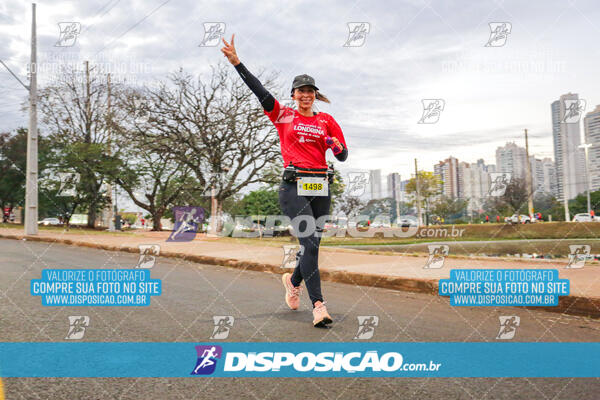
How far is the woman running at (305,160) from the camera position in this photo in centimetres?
365

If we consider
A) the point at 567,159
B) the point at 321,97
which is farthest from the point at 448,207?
the point at 321,97

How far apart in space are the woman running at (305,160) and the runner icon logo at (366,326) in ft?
1.15

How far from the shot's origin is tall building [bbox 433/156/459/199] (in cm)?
4384

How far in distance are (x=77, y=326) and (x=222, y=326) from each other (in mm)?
1052

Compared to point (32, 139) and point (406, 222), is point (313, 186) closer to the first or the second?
point (32, 139)

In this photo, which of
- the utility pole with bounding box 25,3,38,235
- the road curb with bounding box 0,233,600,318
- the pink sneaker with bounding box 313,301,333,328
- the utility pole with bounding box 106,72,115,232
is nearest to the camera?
the pink sneaker with bounding box 313,301,333,328

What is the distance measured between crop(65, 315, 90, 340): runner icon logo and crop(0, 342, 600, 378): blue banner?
0.19 m

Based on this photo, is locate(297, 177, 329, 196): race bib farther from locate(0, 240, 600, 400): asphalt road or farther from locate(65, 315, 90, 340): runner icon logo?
locate(65, 315, 90, 340): runner icon logo

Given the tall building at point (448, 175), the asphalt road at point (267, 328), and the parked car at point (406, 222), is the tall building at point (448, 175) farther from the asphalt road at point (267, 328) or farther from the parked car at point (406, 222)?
the asphalt road at point (267, 328)

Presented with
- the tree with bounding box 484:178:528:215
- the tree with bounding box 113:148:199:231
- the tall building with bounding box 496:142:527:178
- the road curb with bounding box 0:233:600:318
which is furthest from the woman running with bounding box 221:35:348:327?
the tall building with bounding box 496:142:527:178

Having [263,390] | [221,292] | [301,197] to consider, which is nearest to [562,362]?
[263,390]

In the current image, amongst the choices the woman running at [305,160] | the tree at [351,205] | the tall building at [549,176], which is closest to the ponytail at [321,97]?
the woman running at [305,160]

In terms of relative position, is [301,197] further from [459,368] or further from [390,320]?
[459,368]

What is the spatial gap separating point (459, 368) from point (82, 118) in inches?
1291
